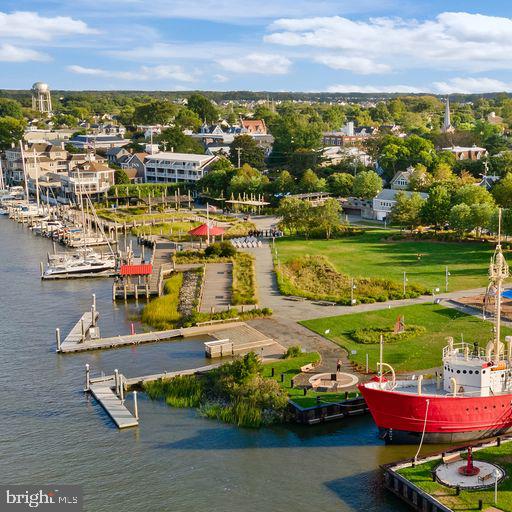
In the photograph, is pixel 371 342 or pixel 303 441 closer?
pixel 303 441

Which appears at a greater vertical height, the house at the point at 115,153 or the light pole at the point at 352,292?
the house at the point at 115,153

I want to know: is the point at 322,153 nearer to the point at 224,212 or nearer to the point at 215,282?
the point at 224,212

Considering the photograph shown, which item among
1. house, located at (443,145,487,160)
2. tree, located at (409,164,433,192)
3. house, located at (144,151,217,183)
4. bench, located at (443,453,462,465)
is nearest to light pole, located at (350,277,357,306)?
bench, located at (443,453,462,465)

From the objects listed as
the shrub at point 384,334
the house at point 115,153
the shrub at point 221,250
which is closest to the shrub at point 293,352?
the shrub at point 384,334

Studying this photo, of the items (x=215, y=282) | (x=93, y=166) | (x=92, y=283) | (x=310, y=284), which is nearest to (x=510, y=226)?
(x=310, y=284)

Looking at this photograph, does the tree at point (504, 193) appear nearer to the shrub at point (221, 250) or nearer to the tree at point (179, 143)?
the shrub at point (221, 250)

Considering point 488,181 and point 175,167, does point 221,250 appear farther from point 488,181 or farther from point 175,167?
point 175,167
